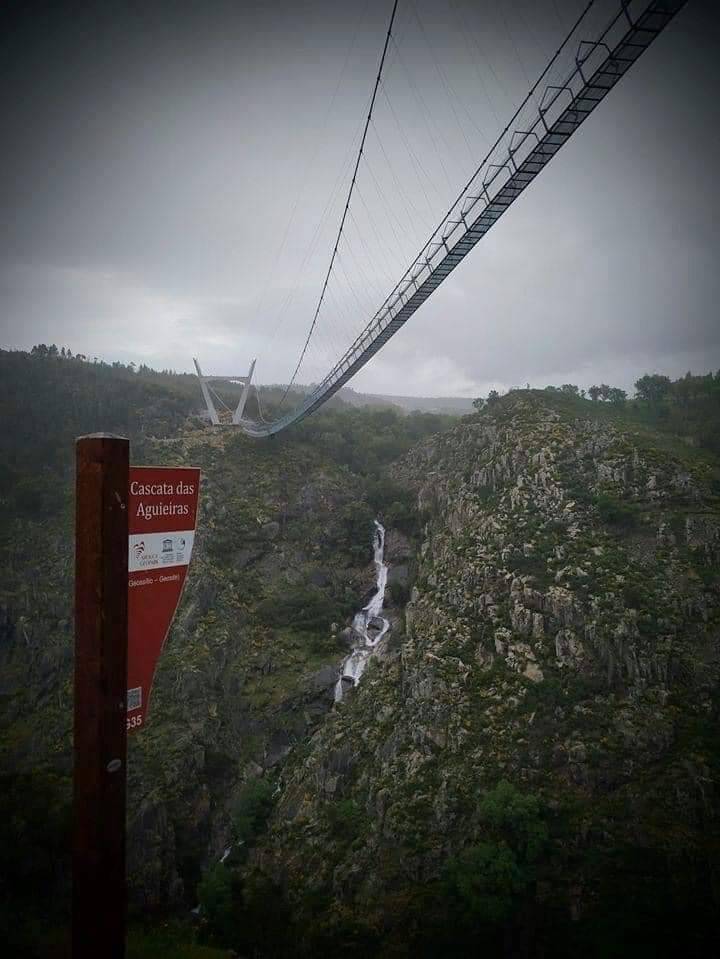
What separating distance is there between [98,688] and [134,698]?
35cm

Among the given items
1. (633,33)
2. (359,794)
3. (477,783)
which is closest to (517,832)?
(477,783)

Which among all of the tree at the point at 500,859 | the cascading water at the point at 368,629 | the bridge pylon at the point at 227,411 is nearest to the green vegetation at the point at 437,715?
the tree at the point at 500,859

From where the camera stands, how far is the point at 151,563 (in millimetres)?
2713

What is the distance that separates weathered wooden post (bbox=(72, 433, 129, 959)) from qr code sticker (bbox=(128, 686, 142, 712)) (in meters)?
0.20

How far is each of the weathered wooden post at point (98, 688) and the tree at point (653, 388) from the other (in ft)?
74.3

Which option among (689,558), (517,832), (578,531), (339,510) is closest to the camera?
(517,832)

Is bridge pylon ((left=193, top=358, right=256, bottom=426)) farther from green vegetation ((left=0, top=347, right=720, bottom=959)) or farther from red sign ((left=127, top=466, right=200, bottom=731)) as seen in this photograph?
red sign ((left=127, top=466, right=200, bottom=731))

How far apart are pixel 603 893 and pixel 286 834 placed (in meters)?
6.68

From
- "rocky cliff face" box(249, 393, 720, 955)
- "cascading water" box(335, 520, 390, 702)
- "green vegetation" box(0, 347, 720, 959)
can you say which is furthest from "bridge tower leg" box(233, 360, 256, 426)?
"rocky cliff face" box(249, 393, 720, 955)

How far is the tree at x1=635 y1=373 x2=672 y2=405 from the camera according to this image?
21172 mm

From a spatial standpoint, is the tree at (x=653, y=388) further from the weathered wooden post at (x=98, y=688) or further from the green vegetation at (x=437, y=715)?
the weathered wooden post at (x=98, y=688)

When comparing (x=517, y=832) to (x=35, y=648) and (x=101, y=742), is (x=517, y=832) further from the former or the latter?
(x=35, y=648)

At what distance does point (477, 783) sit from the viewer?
36.6 ft

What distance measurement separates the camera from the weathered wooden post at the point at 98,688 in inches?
91.5
